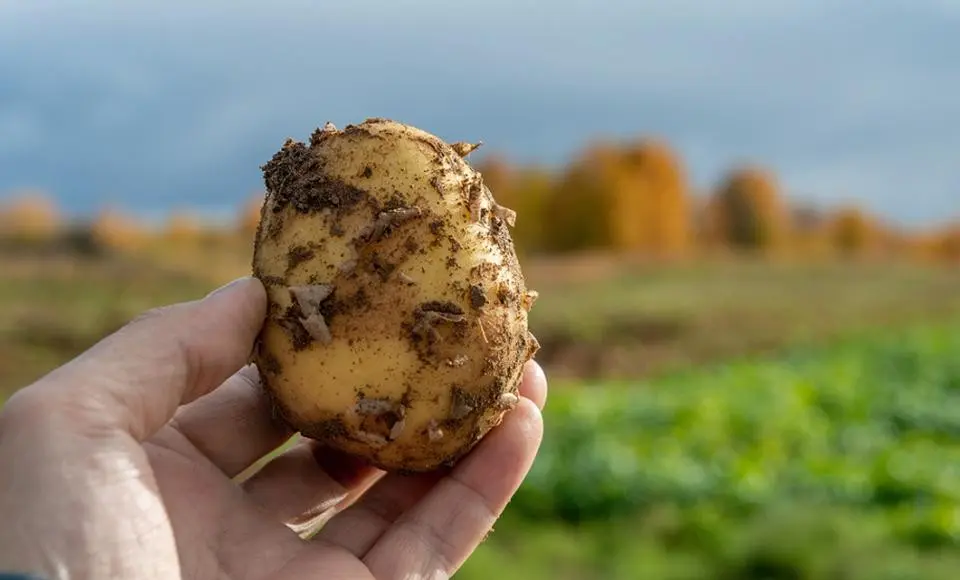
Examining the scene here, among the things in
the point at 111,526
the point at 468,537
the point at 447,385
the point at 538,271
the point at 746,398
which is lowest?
the point at 538,271

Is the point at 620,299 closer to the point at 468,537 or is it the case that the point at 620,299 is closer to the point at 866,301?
the point at 866,301

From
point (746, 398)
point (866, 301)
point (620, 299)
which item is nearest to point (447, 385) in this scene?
point (746, 398)

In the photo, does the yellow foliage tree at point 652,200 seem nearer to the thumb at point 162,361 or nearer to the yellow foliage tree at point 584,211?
the yellow foliage tree at point 584,211

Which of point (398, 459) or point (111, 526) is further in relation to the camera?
point (398, 459)

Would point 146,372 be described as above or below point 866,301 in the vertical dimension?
above

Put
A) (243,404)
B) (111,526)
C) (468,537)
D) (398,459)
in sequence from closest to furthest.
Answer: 1. (111,526)
2. (398,459)
3. (468,537)
4. (243,404)

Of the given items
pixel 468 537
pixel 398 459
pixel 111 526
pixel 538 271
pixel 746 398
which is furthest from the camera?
pixel 538 271

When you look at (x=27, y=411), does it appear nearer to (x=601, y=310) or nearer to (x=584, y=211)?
(x=601, y=310)
